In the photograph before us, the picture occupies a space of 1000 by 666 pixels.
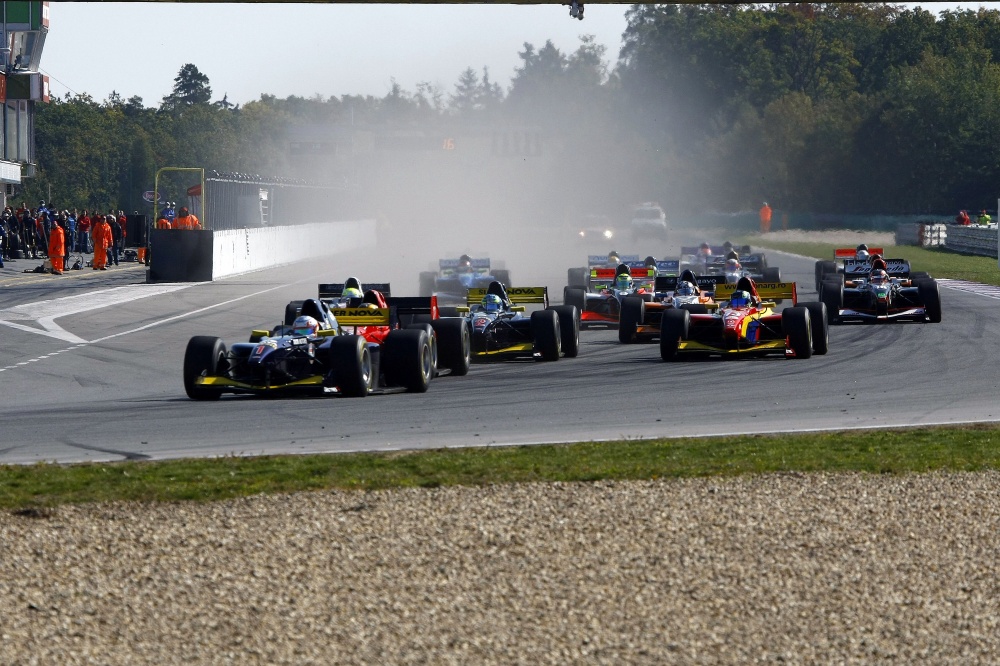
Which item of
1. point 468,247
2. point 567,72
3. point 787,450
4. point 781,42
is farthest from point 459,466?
point 567,72

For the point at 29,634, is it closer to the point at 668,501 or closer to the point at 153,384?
the point at 668,501

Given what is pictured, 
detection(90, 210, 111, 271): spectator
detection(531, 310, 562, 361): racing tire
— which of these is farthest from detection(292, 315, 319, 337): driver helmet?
detection(90, 210, 111, 271): spectator

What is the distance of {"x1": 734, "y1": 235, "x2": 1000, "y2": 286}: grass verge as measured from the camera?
42756 millimetres

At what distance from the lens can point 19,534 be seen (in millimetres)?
8867

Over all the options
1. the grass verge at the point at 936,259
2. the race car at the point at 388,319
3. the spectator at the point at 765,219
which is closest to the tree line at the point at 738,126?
the spectator at the point at 765,219

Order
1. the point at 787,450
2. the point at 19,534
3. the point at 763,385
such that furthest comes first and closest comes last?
1. the point at 763,385
2. the point at 787,450
3. the point at 19,534

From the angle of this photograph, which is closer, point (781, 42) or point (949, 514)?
point (949, 514)

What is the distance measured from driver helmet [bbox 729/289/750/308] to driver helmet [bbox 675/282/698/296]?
9.13ft

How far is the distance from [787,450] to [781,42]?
111315 mm

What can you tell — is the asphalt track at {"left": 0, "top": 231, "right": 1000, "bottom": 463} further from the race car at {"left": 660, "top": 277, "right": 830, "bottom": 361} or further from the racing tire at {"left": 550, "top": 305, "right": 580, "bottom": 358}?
the racing tire at {"left": 550, "top": 305, "right": 580, "bottom": 358}

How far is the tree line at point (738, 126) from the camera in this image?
96062 millimetres

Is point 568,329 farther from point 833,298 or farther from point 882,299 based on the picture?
point 882,299

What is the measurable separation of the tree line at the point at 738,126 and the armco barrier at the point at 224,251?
162 ft

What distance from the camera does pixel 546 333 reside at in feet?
65.1
